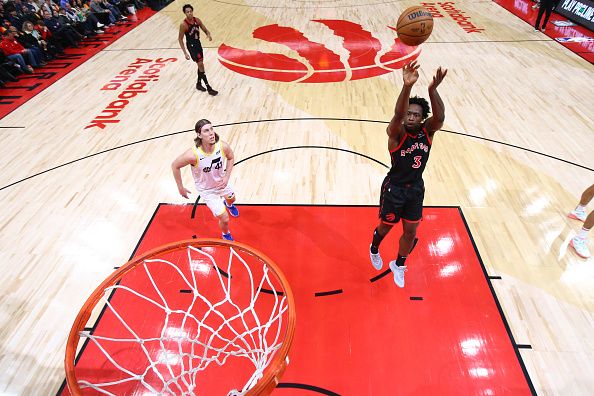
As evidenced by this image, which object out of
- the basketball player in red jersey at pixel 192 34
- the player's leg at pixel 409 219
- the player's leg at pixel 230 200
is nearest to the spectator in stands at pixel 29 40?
the basketball player in red jersey at pixel 192 34

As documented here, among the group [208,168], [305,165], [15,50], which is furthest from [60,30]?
[208,168]

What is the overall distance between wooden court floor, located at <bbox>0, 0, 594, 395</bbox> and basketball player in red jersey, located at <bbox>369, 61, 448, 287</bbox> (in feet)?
4.59

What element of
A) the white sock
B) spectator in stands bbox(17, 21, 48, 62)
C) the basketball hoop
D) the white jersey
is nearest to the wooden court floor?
the white sock

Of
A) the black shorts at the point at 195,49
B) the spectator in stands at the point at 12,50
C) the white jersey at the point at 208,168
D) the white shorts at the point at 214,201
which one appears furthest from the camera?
the spectator in stands at the point at 12,50

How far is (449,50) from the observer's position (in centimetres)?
944

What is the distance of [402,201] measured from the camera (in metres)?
3.15

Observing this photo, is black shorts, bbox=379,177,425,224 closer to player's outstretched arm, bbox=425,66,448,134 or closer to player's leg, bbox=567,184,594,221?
player's outstretched arm, bbox=425,66,448,134

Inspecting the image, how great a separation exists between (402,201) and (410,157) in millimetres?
416

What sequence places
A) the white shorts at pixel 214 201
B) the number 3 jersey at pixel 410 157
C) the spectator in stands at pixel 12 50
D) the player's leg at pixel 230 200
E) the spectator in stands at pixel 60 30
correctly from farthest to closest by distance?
1. the spectator in stands at pixel 60 30
2. the spectator in stands at pixel 12 50
3. the player's leg at pixel 230 200
4. the white shorts at pixel 214 201
5. the number 3 jersey at pixel 410 157

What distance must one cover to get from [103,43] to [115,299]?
31.6 feet

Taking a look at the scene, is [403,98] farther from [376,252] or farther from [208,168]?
[208,168]

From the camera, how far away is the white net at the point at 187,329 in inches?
116

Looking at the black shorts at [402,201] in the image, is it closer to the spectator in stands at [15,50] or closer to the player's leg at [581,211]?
the player's leg at [581,211]

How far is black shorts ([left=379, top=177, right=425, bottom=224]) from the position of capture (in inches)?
123
